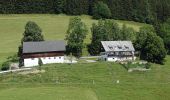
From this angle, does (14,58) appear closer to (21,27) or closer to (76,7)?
(21,27)

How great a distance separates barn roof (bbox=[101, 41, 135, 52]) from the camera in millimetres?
110000

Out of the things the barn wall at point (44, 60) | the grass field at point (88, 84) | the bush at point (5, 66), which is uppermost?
the barn wall at point (44, 60)

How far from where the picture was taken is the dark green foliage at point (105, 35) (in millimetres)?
117463

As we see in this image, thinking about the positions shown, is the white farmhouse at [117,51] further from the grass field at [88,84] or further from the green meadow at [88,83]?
the grass field at [88,84]

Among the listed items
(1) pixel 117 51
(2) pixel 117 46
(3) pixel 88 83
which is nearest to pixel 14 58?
(1) pixel 117 51

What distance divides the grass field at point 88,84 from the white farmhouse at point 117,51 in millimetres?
8292

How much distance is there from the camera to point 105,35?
11812 centimetres

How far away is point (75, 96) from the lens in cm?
7575

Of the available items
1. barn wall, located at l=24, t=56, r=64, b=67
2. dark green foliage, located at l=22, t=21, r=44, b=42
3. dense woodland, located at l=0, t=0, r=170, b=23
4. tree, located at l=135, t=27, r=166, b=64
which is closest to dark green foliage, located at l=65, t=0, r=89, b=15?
dense woodland, located at l=0, t=0, r=170, b=23

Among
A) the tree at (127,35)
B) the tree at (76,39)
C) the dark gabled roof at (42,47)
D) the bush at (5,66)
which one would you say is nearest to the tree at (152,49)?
the tree at (127,35)

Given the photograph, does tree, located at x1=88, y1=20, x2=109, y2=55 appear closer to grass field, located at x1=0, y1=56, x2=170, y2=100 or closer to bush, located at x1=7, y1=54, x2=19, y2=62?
grass field, located at x1=0, y1=56, x2=170, y2=100

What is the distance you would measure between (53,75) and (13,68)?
12.5 metres

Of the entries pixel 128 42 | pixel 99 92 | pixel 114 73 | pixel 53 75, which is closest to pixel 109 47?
pixel 128 42

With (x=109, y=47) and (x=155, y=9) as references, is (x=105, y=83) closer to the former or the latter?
(x=109, y=47)
